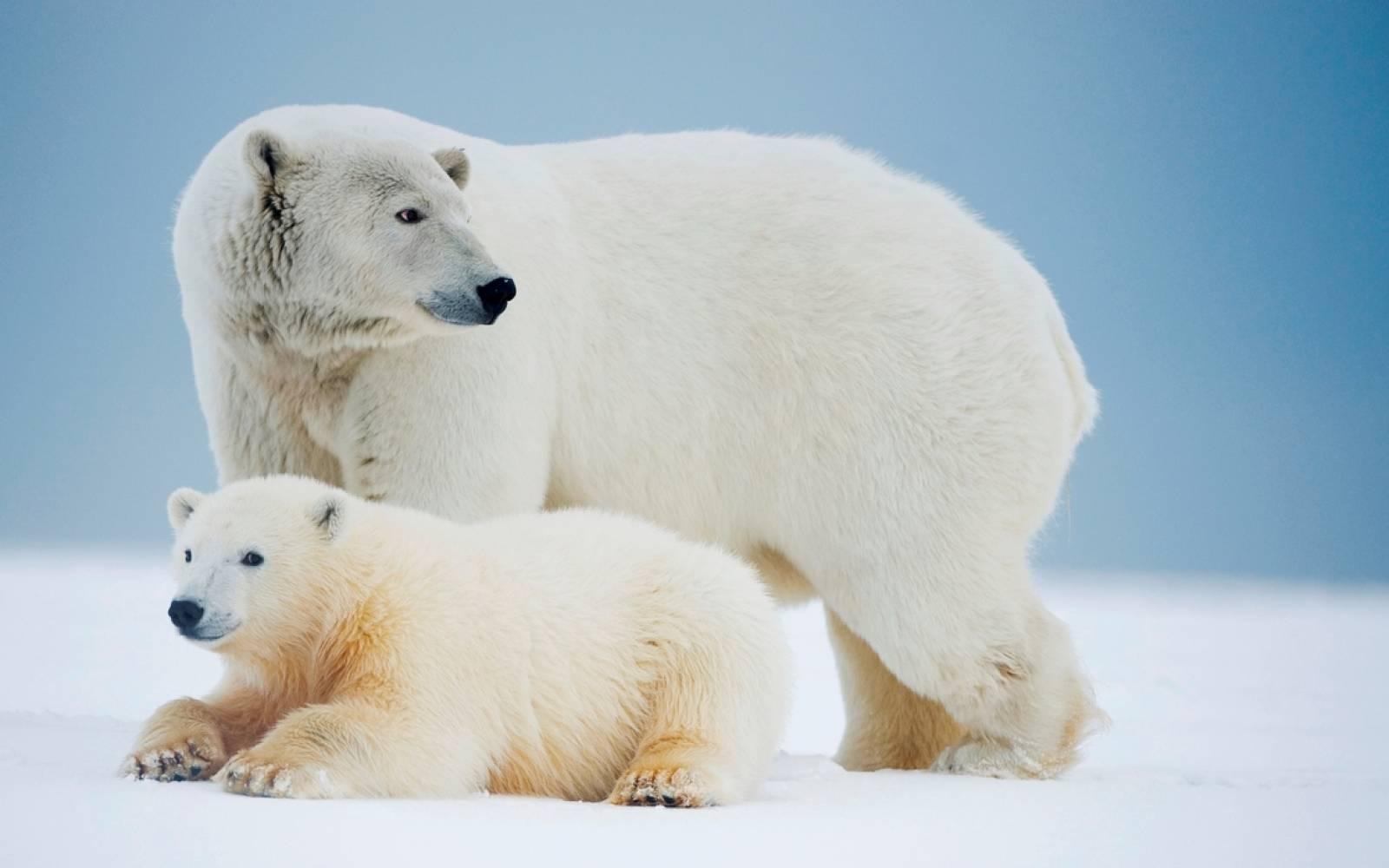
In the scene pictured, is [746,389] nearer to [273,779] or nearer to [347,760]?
[347,760]

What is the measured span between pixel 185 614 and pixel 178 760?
35 centimetres

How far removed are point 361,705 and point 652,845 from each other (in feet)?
2.69

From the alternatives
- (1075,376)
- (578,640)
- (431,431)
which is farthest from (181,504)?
(1075,376)

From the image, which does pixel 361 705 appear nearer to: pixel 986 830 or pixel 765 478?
pixel 986 830

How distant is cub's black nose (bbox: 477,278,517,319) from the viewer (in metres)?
4.30

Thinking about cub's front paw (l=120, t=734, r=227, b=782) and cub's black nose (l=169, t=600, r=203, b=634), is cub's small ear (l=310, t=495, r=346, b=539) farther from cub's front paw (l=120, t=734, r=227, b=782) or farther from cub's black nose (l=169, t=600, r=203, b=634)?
cub's front paw (l=120, t=734, r=227, b=782)

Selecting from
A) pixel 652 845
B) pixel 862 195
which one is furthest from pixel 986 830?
pixel 862 195

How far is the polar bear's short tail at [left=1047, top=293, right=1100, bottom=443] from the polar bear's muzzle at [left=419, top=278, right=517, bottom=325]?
220 centimetres

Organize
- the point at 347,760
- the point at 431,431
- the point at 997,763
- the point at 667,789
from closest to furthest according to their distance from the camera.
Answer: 1. the point at 347,760
2. the point at 667,789
3. the point at 431,431
4. the point at 997,763

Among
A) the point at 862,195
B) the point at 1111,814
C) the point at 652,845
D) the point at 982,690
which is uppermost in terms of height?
the point at 862,195

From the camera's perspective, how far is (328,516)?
3611mm

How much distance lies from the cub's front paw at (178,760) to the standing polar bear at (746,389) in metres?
1.12

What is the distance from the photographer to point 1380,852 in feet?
11.5

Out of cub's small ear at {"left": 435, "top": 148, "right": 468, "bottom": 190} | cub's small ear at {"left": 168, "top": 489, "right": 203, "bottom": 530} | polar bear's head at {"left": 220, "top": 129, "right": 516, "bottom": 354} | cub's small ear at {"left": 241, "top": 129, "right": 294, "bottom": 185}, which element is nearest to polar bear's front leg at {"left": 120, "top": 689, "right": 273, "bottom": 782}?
cub's small ear at {"left": 168, "top": 489, "right": 203, "bottom": 530}
